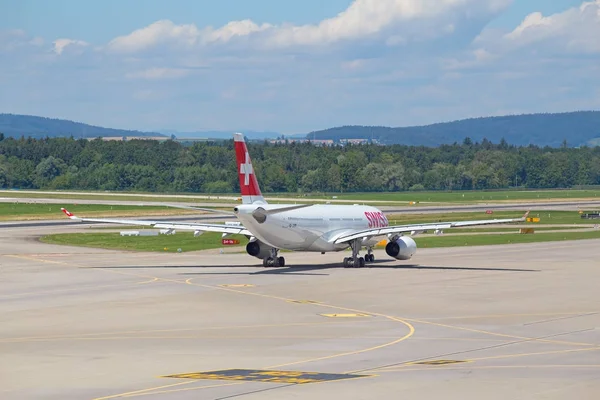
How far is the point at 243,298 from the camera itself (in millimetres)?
54062

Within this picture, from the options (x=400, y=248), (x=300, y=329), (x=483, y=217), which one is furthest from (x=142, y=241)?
(x=300, y=329)

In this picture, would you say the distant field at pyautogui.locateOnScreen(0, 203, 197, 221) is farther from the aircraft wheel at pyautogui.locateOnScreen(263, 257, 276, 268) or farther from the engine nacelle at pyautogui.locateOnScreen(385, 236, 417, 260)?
the engine nacelle at pyautogui.locateOnScreen(385, 236, 417, 260)

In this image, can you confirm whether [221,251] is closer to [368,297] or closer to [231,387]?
[368,297]

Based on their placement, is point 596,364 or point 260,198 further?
point 260,198

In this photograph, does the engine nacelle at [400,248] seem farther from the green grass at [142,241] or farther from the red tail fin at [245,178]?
the green grass at [142,241]

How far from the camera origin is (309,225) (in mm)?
69250

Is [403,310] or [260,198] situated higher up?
[260,198]

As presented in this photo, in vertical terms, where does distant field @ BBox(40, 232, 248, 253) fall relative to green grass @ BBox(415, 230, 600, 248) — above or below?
below

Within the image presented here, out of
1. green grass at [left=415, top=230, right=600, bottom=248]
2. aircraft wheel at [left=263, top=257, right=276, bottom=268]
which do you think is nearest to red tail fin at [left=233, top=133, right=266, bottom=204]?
aircraft wheel at [left=263, top=257, right=276, bottom=268]

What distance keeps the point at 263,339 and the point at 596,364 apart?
40.6ft

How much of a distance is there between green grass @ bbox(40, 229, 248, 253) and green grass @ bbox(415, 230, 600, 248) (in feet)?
54.7

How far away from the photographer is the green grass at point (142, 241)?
9099 cm

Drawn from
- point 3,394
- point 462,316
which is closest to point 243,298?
point 462,316

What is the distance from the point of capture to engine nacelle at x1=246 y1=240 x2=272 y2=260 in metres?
70.3
